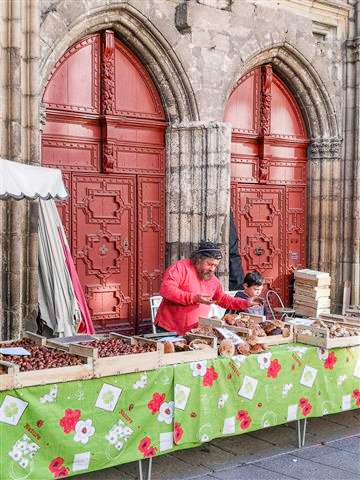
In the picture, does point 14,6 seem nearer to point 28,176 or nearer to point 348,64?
point 28,176

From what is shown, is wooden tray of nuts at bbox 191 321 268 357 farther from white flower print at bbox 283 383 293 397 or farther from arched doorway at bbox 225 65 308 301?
arched doorway at bbox 225 65 308 301

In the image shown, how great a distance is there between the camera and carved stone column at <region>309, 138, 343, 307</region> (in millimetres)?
9633

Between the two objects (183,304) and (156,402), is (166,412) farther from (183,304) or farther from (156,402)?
(183,304)

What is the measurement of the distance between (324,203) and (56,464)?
253 inches

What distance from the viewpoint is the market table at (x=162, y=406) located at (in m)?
3.94

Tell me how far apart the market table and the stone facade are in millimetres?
2395

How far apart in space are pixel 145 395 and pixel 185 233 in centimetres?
389

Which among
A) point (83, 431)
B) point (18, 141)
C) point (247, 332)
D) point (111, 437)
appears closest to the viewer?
point (83, 431)

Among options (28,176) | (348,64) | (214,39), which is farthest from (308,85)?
(28,176)

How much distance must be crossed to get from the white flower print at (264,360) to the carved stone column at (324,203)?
4855 mm

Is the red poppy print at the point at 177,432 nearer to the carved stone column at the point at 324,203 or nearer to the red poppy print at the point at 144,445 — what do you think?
the red poppy print at the point at 144,445

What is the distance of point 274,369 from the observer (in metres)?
5.01

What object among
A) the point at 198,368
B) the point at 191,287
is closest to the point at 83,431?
the point at 198,368

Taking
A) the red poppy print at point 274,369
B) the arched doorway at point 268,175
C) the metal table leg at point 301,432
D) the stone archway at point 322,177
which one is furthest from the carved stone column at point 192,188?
the red poppy print at point 274,369
